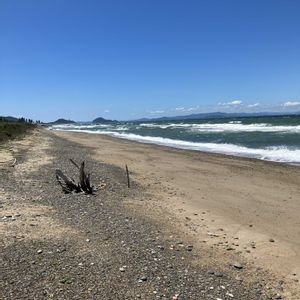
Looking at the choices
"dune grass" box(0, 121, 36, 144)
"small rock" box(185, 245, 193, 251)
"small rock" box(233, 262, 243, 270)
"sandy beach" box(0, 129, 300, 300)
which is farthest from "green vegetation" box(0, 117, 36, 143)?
"small rock" box(233, 262, 243, 270)

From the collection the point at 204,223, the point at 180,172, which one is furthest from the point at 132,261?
the point at 180,172

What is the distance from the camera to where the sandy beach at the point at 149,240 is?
17.7ft

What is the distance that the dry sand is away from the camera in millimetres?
7027

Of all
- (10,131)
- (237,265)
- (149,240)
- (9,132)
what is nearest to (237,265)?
(237,265)

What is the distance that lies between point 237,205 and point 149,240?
4111 mm

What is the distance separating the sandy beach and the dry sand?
24 millimetres

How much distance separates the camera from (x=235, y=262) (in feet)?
20.9

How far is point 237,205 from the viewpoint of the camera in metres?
10.7

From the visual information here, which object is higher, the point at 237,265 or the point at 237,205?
the point at 237,265

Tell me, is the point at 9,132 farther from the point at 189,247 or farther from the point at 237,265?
the point at 237,265

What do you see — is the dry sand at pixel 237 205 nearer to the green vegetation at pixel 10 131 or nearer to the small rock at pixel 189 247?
the small rock at pixel 189 247

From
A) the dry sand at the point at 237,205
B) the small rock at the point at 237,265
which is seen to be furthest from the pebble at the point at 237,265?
the dry sand at the point at 237,205

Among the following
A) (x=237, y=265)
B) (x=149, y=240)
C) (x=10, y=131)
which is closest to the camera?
(x=237, y=265)

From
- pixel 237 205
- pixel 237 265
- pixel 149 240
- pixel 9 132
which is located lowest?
pixel 237 205
